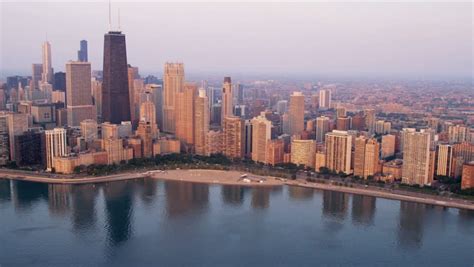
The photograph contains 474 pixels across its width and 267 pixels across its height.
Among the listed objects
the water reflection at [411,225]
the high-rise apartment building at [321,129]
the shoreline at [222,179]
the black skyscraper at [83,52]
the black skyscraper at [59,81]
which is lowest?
the water reflection at [411,225]

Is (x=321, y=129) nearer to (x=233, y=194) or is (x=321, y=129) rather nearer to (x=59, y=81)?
(x=233, y=194)

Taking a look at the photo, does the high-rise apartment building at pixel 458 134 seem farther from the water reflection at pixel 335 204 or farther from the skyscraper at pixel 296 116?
the water reflection at pixel 335 204

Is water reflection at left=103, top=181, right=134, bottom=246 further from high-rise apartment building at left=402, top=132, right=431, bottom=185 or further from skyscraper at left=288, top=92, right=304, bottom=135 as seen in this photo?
skyscraper at left=288, top=92, right=304, bottom=135

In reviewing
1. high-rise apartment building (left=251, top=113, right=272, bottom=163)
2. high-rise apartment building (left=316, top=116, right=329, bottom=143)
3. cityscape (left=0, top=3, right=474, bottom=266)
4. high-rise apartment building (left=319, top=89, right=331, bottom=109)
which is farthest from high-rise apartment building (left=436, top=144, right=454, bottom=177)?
high-rise apartment building (left=319, top=89, right=331, bottom=109)

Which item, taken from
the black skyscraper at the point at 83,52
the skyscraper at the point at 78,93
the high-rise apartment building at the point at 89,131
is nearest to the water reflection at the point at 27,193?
the high-rise apartment building at the point at 89,131

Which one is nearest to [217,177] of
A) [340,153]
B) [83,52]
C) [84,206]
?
[340,153]

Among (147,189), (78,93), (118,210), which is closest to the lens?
(118,210)
